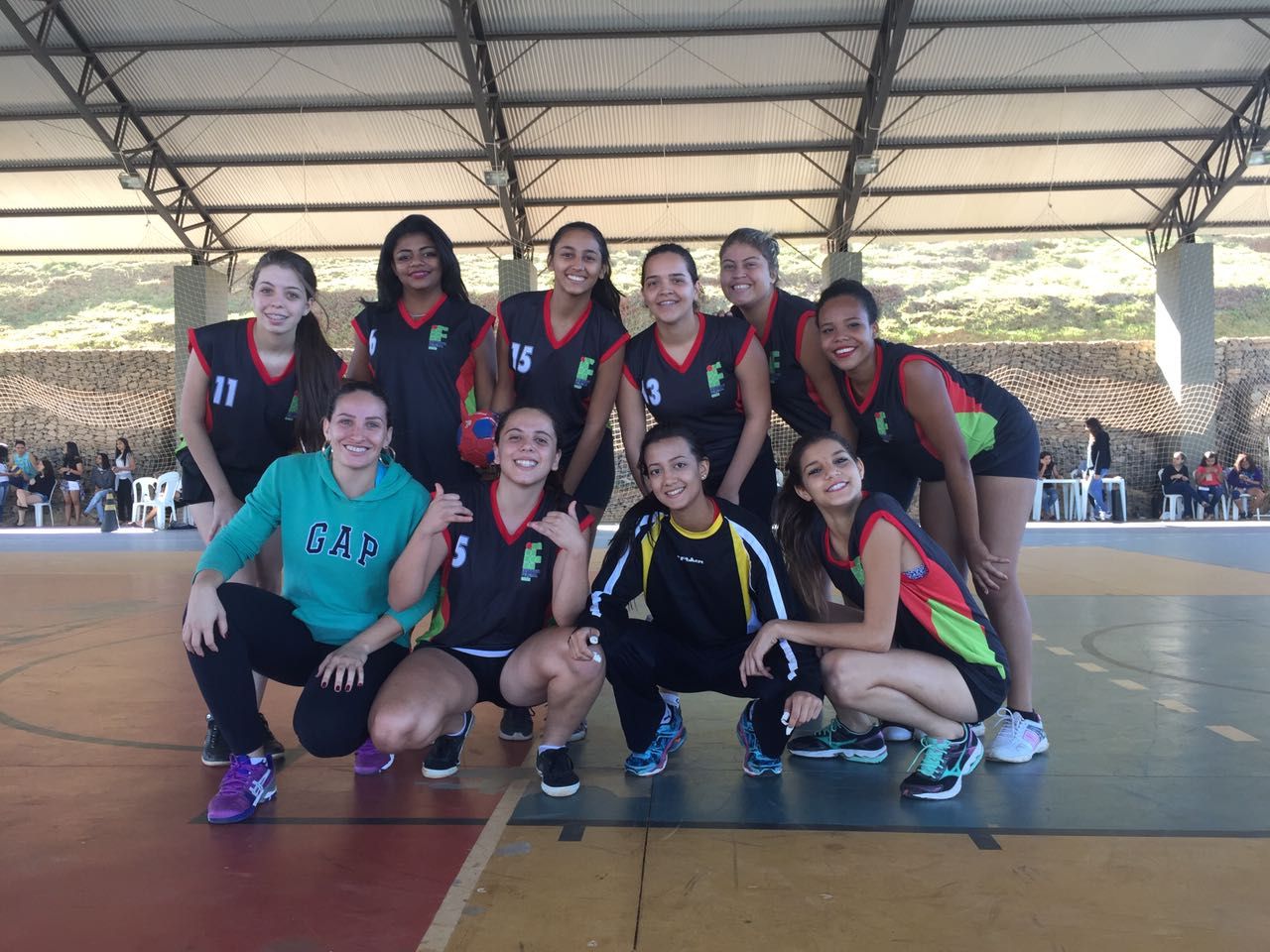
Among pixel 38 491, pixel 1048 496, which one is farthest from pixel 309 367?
pixel 38 491

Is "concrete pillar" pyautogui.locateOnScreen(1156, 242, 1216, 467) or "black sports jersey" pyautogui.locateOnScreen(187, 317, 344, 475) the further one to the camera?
"concrete pillar" pyautogui.locateOnScreen(1156, 242, 1216, 467)

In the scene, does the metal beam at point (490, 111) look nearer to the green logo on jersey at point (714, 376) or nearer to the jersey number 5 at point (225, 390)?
the jersey number 5 at point (225, 390)

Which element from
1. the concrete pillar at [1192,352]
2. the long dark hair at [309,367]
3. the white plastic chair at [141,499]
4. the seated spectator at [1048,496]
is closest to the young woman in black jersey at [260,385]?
the long dark hair at [309,367]

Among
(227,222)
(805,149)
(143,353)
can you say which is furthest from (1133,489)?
(143,353)

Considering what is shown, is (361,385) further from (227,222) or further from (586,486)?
(227,222)

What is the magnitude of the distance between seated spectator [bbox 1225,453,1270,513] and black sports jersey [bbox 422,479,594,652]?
682 inches

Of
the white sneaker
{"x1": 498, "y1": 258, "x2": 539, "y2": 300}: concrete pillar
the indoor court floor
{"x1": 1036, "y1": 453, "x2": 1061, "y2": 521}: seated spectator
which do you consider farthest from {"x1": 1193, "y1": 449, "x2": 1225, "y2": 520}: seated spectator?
the white sneaker

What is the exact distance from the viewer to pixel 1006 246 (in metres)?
38.8

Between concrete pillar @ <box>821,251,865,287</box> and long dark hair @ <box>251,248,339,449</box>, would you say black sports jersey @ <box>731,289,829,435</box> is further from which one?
concrete pillar @ <box>821,251,865,287</box>

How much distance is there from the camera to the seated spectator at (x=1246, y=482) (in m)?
16.9

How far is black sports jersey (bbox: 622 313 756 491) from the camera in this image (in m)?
3.45

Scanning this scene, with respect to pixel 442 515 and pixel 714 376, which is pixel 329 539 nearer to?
pixel 442 515

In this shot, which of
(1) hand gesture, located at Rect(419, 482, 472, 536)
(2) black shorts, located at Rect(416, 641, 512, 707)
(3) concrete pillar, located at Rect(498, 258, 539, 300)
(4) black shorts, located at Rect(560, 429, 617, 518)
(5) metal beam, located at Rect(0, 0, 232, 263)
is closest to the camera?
(1) hand gesture, located at Rect(419, 482, 472, 536)

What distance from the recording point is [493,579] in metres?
3.03
